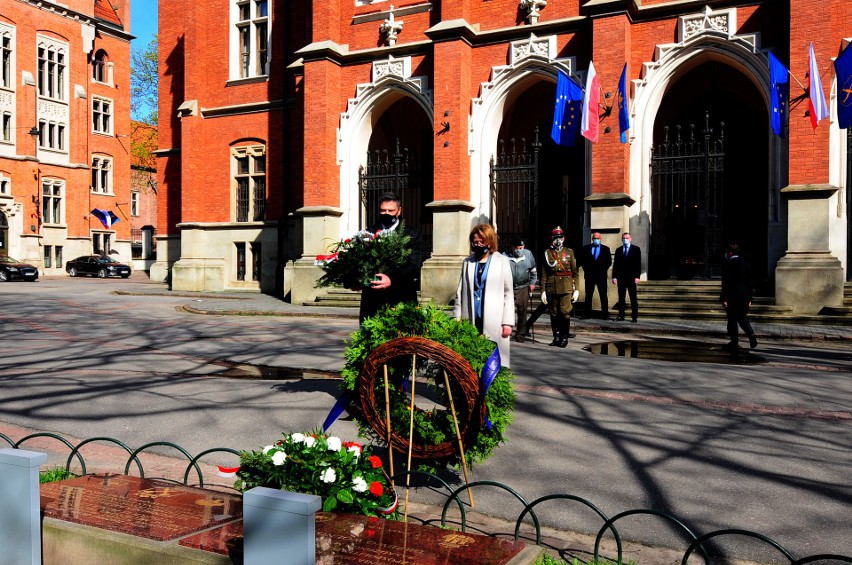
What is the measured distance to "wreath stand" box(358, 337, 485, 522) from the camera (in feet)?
13.8

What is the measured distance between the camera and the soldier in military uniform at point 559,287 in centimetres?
1131

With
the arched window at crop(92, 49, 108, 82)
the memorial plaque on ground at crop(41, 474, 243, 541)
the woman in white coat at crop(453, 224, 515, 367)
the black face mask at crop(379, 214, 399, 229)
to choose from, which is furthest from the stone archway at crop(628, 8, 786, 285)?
the arched window at crop(92, 49, 108, 82)

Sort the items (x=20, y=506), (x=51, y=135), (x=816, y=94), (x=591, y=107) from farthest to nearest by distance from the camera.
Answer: (x=51, y=135)
(x=591, y=107)
(x=816, y=94)
(x=20, y=506)

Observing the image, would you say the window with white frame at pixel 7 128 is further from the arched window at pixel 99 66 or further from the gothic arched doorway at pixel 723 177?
the gothic arched doorway at pixel 723 177

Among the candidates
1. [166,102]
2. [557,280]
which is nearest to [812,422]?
[557,280]

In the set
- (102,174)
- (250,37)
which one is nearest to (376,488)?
(250,37)

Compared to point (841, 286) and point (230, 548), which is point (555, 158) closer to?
point (841, 286)

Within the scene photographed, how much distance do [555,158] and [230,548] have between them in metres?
20.0

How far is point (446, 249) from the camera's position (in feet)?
60.5

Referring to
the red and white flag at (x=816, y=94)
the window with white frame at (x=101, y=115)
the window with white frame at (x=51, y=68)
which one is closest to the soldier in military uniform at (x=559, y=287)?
the red and white flag at (x=816, y=94)

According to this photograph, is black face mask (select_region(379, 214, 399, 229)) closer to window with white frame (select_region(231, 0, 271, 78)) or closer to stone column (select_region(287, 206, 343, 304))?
stone column (select_region(287, 206, 343, 304))

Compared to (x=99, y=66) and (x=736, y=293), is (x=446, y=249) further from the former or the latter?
(x=99, y=66)

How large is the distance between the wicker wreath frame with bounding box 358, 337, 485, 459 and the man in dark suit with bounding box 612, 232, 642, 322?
1089cm

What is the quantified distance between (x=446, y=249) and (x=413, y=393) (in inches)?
563
